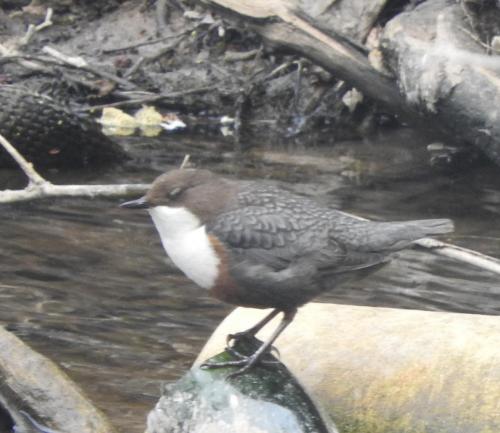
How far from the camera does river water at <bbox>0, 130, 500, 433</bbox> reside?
4.77 metres

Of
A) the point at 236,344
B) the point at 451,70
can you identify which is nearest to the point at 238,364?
the point at 236,344

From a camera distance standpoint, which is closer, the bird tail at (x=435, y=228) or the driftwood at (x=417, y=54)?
the bird tail at (x=435, y=228)

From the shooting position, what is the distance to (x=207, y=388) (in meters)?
3.52

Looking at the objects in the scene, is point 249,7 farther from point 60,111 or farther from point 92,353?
point 92,353

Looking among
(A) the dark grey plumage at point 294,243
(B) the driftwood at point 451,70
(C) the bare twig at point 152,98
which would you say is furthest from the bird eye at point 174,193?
(C) the bare twig at point 152,98

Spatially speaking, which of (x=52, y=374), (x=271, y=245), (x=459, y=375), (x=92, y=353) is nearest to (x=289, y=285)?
(x=271, y=245)

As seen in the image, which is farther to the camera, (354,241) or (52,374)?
(52,374)

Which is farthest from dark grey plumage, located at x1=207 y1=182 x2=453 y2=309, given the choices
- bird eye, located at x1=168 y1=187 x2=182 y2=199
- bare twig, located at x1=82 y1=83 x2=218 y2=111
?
bare twig, located at x1=82 y1=83 x2=218 y2=111

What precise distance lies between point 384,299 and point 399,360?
5.15ft

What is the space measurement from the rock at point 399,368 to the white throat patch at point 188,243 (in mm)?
513

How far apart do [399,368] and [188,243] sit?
2.97 feet

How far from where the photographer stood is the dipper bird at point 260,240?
3.46 meters

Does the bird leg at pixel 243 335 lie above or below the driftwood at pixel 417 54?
below

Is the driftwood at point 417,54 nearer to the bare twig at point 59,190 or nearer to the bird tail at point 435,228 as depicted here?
the bird tail at point 435,228
